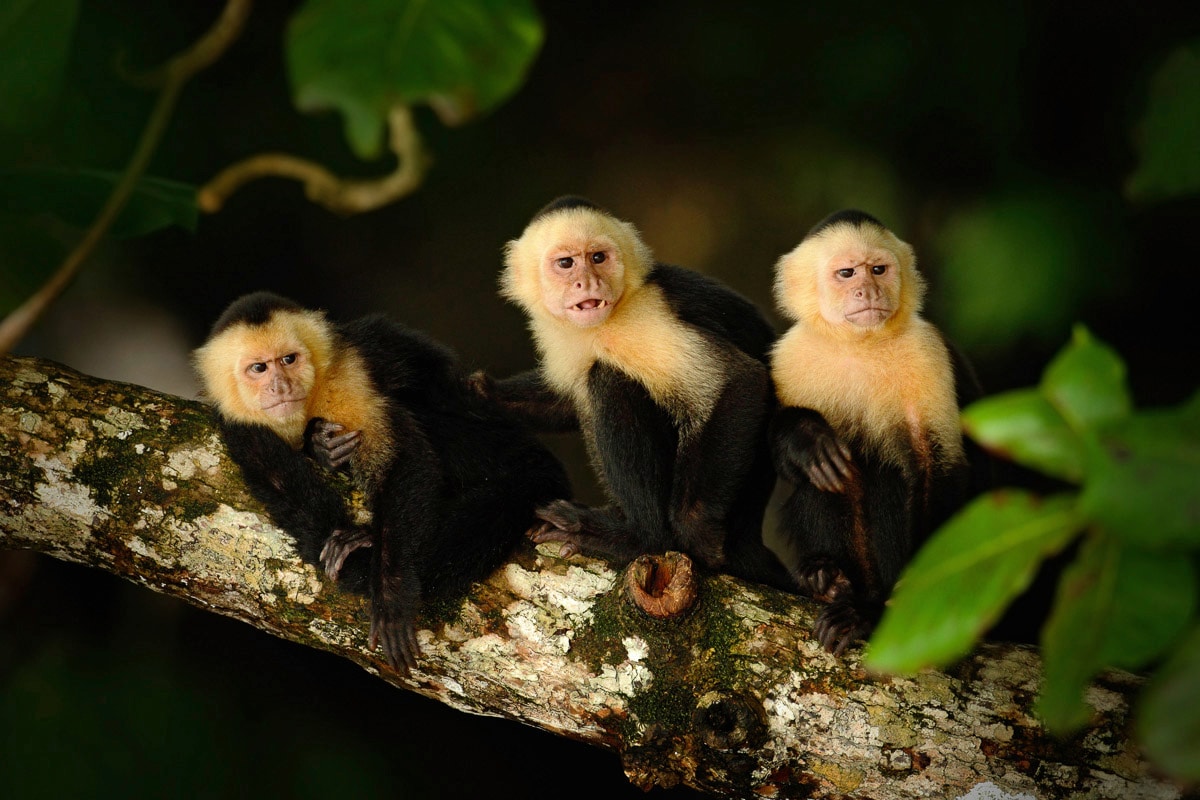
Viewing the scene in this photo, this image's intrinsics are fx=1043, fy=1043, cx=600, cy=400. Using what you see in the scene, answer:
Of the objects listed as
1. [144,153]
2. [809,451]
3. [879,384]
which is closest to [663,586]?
[809,451]

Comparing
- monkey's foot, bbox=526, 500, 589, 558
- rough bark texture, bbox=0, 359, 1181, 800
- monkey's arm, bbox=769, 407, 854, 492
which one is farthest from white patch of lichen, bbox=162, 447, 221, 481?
monkey's arm, bbox=769, 407, 854, 492

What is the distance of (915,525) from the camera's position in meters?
2.25

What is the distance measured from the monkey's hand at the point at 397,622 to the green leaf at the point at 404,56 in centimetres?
139

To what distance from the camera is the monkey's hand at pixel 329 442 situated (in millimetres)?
2363

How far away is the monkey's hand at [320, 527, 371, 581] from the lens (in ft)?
6.88

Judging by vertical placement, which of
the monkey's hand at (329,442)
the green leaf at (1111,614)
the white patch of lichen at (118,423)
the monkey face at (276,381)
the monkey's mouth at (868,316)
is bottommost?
the green leaf at (1111,614)

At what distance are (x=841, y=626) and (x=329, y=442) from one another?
1.20 metres

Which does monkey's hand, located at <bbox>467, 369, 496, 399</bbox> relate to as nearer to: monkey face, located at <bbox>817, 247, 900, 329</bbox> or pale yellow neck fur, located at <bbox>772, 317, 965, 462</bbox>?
pale yellow neck fur, located at <bbox>772, 317, 965, 462</bbox>

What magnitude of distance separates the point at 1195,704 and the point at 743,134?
3621 mm

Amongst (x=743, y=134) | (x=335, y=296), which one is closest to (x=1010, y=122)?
(x=743, y=134)

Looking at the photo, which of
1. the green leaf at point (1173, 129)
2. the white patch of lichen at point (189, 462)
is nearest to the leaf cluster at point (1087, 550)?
the green leaf at point (1173, 129)

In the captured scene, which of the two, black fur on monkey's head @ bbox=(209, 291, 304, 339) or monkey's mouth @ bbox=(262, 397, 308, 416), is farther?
black fur on monkey's head @ bbox=(209, 291, 304, 339)

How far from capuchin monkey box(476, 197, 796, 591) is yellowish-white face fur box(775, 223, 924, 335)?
0.20 metres

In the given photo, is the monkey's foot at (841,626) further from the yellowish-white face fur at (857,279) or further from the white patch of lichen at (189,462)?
the white patch of lichen at (189,462)
